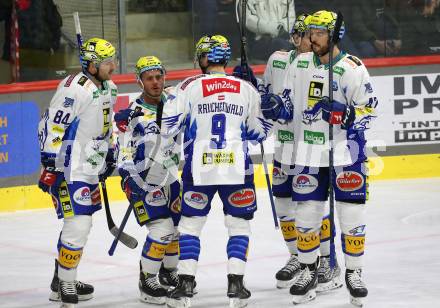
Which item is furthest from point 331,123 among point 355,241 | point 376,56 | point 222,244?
point 376,56

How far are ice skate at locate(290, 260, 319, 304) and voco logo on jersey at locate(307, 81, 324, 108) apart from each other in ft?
3.25

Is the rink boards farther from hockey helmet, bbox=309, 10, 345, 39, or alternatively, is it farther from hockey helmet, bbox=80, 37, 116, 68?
hockey helmet, bbox=309, 10, 345, 39

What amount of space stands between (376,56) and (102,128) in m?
5.12

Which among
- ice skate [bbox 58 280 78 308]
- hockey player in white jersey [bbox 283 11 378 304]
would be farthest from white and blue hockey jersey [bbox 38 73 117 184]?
hockey player in white jersey [bbox 283 11 378 304]

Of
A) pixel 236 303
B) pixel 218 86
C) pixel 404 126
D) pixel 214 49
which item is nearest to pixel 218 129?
pixel 218 86

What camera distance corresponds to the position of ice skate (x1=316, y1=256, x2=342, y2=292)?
8.02 metres

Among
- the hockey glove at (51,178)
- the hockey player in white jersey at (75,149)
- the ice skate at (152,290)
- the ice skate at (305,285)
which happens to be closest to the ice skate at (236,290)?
the ice skate at (305,285)

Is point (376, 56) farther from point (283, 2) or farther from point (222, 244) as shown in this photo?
point (222, 244)

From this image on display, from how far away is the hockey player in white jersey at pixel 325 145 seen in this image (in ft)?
24.6

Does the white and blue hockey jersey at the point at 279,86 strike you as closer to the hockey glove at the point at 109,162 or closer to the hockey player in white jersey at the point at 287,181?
the hockey player in white jersey at the point at 287,181

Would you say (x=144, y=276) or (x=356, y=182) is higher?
(x=356, y=182)

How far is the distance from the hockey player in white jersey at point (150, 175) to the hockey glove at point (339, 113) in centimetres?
98

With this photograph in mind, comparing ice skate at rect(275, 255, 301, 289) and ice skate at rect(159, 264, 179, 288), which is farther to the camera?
ice skate at rect(275, 255, 301, 289)

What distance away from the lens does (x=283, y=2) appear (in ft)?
39.4
